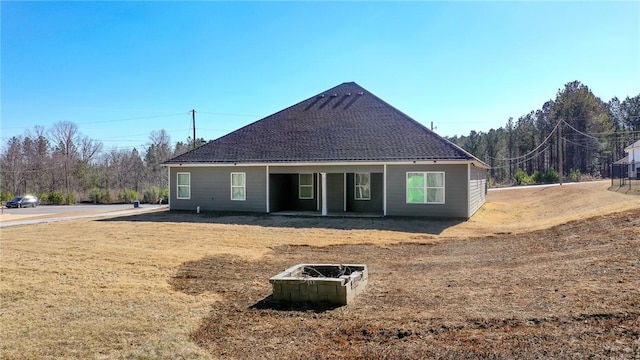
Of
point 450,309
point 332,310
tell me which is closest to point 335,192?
point 332,310

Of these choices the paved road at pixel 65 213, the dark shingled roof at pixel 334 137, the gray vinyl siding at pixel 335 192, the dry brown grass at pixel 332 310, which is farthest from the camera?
the gray vinyl siding at pixel 335 192

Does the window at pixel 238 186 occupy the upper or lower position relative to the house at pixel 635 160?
lower

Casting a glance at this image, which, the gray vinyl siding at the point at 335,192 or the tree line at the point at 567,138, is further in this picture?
A: the tree line at the point at 567,138

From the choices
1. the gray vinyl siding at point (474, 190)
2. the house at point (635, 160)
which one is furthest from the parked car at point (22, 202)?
the house at point (635, 160)

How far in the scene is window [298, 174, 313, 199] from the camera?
21672mm

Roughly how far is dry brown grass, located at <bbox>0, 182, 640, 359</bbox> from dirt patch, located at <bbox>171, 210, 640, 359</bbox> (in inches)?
1.0

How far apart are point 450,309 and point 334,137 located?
1550cm

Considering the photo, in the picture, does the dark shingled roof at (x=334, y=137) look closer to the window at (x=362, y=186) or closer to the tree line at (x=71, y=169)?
the window at (x=362, y=186)

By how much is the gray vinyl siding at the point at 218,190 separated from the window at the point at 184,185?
0.68 feet

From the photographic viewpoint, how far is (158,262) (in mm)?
9219

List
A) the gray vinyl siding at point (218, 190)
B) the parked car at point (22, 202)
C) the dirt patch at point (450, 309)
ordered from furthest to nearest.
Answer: the parked car at point (22, 202) → the gray vinyl siding at point (218, 190) → the dirt patch at point (450, 309)

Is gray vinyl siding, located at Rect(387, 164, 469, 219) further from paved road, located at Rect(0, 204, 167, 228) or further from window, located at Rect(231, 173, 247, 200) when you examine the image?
paved road, located at Rect(0, 204, 167, 228)

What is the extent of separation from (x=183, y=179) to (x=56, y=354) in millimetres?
18151

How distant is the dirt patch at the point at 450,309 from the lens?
14.4 feet
